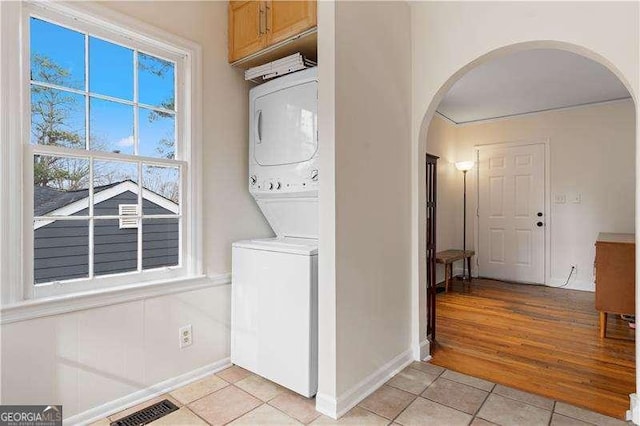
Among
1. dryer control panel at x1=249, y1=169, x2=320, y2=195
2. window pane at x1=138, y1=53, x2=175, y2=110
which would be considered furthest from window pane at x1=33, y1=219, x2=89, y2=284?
dryer control panel at x1=249, y1=169, x2=320, y2=195

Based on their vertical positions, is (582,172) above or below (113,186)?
above

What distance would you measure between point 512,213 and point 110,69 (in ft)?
16.7

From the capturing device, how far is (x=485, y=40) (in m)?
2.20

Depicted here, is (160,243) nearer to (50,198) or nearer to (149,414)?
(50,198)

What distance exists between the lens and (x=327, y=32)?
6.10 ft

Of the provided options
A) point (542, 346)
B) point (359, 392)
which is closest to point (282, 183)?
point (359, 392)

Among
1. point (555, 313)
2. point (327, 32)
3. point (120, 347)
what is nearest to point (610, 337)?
point (555, 313)

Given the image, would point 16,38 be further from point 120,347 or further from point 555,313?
point 555,313

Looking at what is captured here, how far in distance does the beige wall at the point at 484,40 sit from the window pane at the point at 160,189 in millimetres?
1622

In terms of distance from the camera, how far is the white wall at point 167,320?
1637 millimetres

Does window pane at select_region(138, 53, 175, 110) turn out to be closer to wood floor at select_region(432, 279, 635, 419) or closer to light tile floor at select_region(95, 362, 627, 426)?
light tile floor at select_region(95, 362, 627, 426)

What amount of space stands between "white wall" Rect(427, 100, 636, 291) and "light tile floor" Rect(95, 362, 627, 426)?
10.2ft

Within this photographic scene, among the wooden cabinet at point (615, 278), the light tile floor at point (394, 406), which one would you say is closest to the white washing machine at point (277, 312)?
the light tile floor at point (394, 406)

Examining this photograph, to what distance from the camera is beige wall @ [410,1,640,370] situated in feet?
5.85
